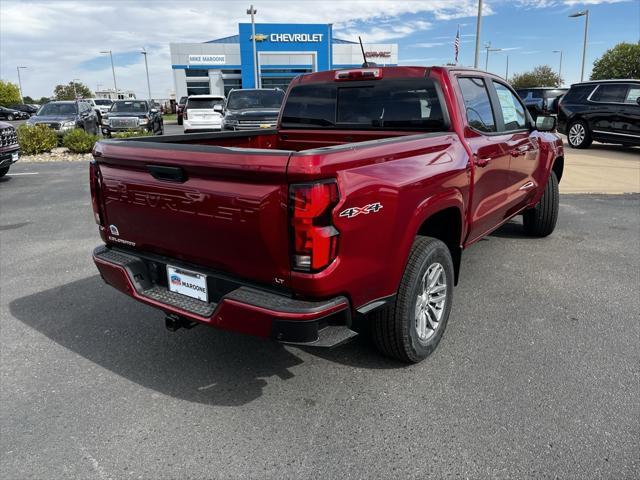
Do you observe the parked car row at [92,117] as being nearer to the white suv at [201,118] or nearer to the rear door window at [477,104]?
the white suv at [201,118]

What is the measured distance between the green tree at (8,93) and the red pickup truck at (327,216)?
8852 cm

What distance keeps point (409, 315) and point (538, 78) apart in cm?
6288

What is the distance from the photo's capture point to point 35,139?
1508 centimetres

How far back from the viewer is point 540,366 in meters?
3.25

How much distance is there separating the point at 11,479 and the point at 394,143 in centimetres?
252

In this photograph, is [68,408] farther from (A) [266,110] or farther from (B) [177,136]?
(A) [266,110]

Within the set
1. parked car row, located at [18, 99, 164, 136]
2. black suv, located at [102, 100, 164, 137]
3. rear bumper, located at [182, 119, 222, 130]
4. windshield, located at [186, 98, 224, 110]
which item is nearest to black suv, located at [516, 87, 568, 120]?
rear bumper, located at [182, 119, 222, 130]

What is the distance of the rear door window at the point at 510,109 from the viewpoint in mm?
4543

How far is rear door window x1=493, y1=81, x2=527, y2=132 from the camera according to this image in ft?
14.9

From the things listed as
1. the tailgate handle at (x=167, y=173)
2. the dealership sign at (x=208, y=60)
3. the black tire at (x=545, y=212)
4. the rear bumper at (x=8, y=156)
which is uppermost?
the dealership sign at (x=208, y=60)

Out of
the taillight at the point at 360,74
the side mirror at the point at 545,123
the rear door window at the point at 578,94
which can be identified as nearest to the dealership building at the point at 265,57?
the rear door window at the point at 578,94

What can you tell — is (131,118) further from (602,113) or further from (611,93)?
(611,93)

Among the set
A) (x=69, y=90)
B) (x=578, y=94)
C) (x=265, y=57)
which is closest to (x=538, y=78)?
(x=265, y=57)

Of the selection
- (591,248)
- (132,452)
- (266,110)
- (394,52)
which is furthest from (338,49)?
(132,452)
